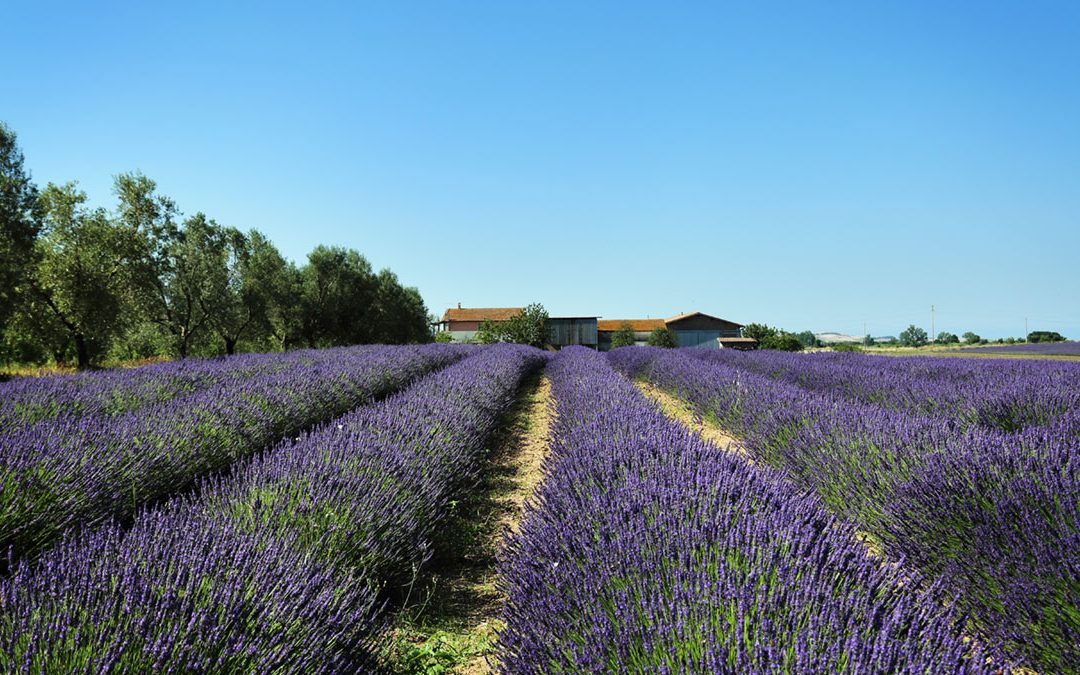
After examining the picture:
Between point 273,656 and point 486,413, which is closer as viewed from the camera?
point 273,656

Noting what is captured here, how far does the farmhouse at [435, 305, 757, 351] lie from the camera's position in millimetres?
46781

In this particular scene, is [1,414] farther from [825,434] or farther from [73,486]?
[825,434]

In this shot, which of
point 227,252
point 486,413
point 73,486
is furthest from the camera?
point 227,252

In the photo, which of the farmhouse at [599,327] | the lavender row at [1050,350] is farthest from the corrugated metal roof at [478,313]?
the lavender row at [1050,350]

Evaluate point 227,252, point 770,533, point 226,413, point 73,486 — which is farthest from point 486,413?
point 227,252

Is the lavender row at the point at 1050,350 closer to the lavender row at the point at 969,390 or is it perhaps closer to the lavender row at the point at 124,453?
the lavender row at the point at 969,390

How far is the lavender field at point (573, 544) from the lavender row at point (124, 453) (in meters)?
0.02

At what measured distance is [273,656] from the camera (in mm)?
1348

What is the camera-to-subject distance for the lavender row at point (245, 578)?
1270 mm

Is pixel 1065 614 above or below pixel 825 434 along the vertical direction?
below

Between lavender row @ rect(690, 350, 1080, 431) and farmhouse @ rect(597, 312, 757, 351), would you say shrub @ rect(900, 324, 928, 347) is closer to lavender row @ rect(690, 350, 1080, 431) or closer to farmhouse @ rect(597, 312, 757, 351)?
farmhouse @ rect(597, 312, 757, 351)

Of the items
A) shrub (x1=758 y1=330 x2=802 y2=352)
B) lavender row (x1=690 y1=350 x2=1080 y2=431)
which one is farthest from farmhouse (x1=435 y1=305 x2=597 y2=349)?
lavender row (x1=690 y1=350 x2=1080 y2=431)

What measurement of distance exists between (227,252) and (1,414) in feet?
79.1

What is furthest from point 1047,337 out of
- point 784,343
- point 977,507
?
point 977,507
